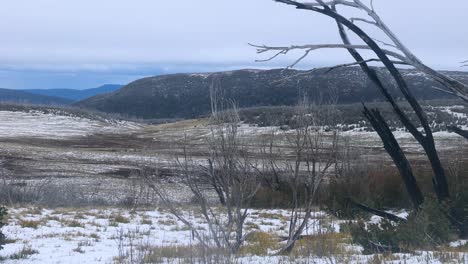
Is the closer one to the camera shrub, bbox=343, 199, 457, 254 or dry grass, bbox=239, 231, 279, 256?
shrub, bbox=343, 199, 457, 254

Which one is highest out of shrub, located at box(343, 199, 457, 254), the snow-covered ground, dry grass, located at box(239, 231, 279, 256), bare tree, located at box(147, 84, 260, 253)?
bare tree, located at box(147, 84, 260, 253)

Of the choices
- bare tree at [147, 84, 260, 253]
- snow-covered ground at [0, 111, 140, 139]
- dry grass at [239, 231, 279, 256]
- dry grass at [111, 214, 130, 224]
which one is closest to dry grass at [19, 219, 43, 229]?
dry grass at [111, 214, 130, 224]

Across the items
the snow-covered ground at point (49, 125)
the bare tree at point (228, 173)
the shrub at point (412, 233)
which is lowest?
the snow-covered ground at point (49, 125)

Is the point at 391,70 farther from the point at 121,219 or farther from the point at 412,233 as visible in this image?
the point at 121,219

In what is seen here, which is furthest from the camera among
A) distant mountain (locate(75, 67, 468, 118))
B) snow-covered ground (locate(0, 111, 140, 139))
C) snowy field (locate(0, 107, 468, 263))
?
distant mountain (locate(75, 67, 468, 118))

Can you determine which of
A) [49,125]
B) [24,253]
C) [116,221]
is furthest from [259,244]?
[49,125]

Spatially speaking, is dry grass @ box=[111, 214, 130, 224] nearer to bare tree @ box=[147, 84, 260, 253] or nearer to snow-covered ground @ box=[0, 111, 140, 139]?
bare tree @ box=[147, 84, 260, 253]

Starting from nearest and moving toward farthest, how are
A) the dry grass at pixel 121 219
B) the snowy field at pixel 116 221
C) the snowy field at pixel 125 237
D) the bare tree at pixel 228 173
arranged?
the snowy field at pixel 125 237 → the snowy field at pixel 116 221 → the bare tree at pixel 228 173 → the dry grass at pixel 121 219

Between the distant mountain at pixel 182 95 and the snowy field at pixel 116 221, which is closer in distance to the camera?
the snowy field at pixel 116 221

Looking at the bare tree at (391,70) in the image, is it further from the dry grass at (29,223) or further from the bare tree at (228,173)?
Result: the dry grass at (29,223)

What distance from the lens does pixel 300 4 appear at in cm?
1133

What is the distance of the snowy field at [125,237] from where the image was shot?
923cm

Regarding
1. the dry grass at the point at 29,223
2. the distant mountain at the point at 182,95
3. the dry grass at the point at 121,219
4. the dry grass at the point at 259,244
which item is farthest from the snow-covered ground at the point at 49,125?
the dry grass at the point at 259,244

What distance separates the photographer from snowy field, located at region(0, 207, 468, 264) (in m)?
9.23
